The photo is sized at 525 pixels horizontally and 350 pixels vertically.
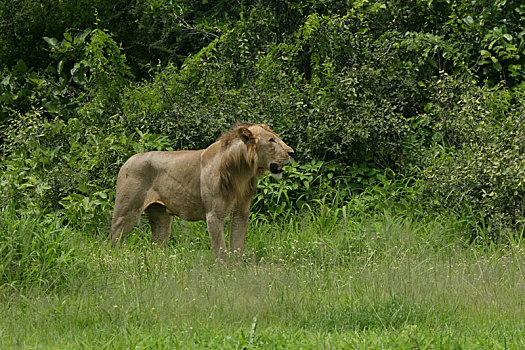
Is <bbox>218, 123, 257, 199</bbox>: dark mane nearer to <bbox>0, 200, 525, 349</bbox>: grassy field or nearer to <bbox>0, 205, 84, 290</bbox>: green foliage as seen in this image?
<bbox>0, 200, 525, 349</bbox>: grassy field

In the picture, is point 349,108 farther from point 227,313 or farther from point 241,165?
point 227,313

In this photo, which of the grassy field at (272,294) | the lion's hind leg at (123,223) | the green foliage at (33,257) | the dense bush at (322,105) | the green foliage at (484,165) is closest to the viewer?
the grassy field at (272,294)

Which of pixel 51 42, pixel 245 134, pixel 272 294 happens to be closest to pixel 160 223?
pixel 245 134

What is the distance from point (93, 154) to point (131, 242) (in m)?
2.26

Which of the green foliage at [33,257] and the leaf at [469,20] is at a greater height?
the leaf at [469,20]

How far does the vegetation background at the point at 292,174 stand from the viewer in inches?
238

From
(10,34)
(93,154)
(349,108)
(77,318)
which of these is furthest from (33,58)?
(77,318)

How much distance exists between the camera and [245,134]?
7609mm

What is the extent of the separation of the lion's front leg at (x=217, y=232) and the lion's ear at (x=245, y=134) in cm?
82

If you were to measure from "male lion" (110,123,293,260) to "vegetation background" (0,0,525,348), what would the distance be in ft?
1.30

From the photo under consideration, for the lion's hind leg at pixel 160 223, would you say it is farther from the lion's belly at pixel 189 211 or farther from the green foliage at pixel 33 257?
the green foliage at pixel 33 257

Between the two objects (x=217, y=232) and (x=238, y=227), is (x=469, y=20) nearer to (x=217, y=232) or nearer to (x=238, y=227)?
(x=238, y=227)

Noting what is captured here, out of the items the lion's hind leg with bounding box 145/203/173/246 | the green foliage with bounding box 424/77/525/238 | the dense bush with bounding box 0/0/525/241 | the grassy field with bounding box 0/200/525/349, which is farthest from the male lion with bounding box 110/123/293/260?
the green foliage with bounding box 424/77/525/238

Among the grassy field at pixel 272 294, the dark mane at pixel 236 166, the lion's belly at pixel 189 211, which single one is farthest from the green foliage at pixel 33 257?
the dark mane at pixel 236 166
